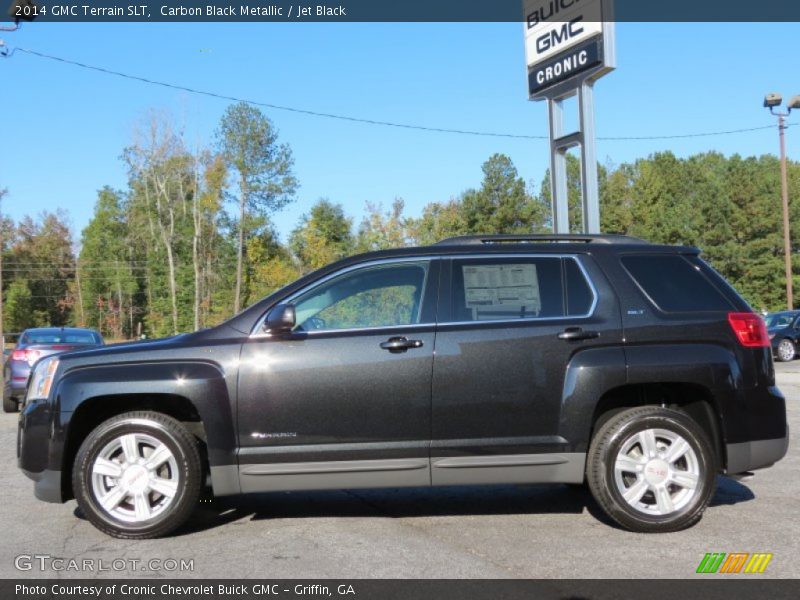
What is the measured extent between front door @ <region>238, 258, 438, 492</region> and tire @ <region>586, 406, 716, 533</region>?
3.80ft

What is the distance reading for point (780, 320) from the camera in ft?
81.8

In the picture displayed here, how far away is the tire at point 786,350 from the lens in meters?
24.2

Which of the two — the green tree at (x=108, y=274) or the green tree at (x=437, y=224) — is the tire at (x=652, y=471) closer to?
the green tree at (x=437, y=224)

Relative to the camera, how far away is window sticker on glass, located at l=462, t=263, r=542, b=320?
5.30 metres

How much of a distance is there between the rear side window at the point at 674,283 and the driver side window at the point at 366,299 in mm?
1473

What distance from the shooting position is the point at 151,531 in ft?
16.6

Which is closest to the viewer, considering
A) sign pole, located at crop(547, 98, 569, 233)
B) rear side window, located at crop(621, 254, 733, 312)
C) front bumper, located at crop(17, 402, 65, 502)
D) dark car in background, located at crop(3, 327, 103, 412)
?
front bumper, located at crop(17, 402, 65, 502)

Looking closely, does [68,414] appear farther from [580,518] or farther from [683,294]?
[683,294]

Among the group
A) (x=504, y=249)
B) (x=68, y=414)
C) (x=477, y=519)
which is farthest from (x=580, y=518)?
(x=68, y=414)

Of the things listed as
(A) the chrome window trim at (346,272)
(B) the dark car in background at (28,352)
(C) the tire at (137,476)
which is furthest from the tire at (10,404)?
(A) the chrome window trim at (346,272)

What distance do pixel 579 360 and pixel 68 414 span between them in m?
3.28

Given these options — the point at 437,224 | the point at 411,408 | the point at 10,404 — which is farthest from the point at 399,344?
the point at 437,224

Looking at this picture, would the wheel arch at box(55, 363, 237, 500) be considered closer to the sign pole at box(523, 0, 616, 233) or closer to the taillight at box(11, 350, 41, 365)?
the taillight at box(11, 350, 41, 365)

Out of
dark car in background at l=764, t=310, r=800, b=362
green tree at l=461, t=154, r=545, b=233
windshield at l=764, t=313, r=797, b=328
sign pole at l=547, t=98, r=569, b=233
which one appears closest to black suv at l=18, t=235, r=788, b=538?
sign pole at l=547, t=98, r=569, b=233
